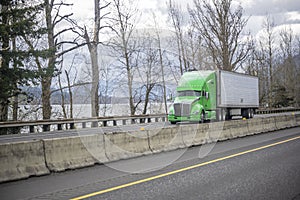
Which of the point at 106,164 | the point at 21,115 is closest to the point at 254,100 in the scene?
the point at 21,115

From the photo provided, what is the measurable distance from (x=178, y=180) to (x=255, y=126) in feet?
40.8

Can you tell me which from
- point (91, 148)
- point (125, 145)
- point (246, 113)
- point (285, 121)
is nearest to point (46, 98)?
point (246, 113)

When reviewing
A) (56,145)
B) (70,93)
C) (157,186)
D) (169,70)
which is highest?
(169,70)

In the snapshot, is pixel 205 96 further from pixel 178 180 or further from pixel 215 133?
pixel 178 180

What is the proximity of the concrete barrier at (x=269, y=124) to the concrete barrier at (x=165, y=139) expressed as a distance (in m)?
8.28

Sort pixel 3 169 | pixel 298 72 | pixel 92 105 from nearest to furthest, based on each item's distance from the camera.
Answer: pixel 3 169 < pixel 92 105 < pixel 298 72

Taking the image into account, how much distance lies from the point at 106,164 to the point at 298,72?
7472 centimetres

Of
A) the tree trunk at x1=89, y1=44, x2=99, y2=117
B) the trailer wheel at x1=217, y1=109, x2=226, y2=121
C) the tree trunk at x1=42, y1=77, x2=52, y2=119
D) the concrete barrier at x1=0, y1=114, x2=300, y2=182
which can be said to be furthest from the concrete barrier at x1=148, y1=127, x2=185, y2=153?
the tree trunk at x1=89, y1=44, x2=99, y2=117

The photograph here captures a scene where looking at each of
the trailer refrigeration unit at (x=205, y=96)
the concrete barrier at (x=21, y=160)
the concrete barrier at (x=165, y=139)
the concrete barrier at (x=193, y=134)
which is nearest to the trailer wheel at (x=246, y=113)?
the trailer refrigeration unit at (x=205, y=96)

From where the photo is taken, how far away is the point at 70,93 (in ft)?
108

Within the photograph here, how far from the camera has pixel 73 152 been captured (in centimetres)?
959

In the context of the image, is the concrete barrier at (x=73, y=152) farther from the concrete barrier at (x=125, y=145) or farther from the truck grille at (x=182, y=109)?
the truck grille at (x=182, y=109)

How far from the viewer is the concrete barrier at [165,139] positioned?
40.9 ft

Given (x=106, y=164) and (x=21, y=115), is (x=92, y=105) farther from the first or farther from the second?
(x=106, y=164)
